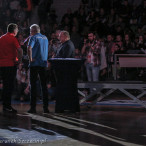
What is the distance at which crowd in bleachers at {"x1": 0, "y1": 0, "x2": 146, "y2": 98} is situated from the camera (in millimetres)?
15258

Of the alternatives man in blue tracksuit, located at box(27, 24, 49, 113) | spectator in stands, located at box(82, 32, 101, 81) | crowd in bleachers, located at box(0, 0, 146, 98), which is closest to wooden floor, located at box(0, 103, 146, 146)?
man in blue tracksuit, located at box(27, 24, 49, 113)

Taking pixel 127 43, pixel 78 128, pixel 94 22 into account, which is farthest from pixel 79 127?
pixel 94 22

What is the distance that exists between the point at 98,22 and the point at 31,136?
1028 centimetres

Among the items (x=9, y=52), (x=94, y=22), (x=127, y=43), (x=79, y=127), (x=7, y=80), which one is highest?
(x=94, y=22)

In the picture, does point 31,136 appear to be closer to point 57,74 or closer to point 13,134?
point 13,134

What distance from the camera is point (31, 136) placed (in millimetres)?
7805

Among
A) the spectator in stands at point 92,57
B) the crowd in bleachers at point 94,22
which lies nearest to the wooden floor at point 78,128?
the spectator in stands at point 92,57

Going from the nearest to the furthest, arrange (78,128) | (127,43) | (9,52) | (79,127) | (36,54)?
(78,128), (79,127), (36,54), (9,52), (127,43)

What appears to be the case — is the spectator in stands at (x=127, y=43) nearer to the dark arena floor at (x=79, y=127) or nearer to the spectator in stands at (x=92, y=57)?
the spectator in stands at (x=92, y=57)

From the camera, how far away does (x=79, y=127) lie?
28.9ft

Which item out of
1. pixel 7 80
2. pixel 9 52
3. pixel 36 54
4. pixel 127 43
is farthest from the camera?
pixel 127 43

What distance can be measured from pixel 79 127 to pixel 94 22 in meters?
9.43

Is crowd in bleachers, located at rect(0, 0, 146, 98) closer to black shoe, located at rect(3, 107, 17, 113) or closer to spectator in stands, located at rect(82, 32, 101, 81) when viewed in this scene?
spectator in stands, located at rect(82, 32, 101, 81)

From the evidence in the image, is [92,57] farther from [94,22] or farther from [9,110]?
[9,110]
